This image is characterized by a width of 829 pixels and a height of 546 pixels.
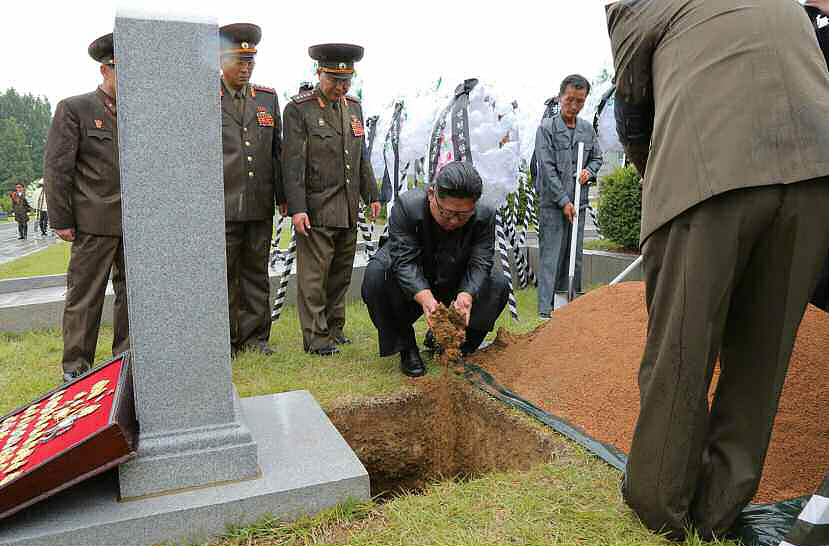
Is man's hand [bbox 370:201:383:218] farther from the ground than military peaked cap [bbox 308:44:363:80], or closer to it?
closer to it

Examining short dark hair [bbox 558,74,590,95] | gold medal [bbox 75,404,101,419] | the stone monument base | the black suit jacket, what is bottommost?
the stone monument base

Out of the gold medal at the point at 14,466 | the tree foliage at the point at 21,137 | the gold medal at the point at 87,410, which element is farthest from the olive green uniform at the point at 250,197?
the tree foliage at the point at 21,137

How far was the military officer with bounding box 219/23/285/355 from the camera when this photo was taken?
3.98m

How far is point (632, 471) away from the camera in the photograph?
1879 millimetres

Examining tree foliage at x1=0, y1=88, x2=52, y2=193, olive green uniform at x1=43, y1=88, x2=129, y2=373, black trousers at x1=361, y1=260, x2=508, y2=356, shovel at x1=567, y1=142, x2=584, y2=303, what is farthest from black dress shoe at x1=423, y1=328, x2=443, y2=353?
tree foliage at x1=0, y1=88, x2=52, y2=193

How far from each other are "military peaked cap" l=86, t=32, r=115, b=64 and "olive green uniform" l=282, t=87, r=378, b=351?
3.50 feet

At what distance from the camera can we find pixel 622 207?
7652 millimetres

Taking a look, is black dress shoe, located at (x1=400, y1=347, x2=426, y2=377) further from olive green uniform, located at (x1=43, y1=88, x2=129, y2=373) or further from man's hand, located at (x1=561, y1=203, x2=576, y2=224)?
man's hand, located at (x1=561, y1=203, x2=576, y2=224)

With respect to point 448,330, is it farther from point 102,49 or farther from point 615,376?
point 102,49

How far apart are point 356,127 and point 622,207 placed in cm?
430

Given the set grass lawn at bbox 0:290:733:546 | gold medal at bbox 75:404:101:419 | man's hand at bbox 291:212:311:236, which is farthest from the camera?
man's hand at bbox 291:212:311:236

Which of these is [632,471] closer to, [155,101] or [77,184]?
[155,101]

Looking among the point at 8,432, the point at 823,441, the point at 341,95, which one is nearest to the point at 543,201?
the point at 341,95

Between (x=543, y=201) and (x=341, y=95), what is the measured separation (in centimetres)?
227
